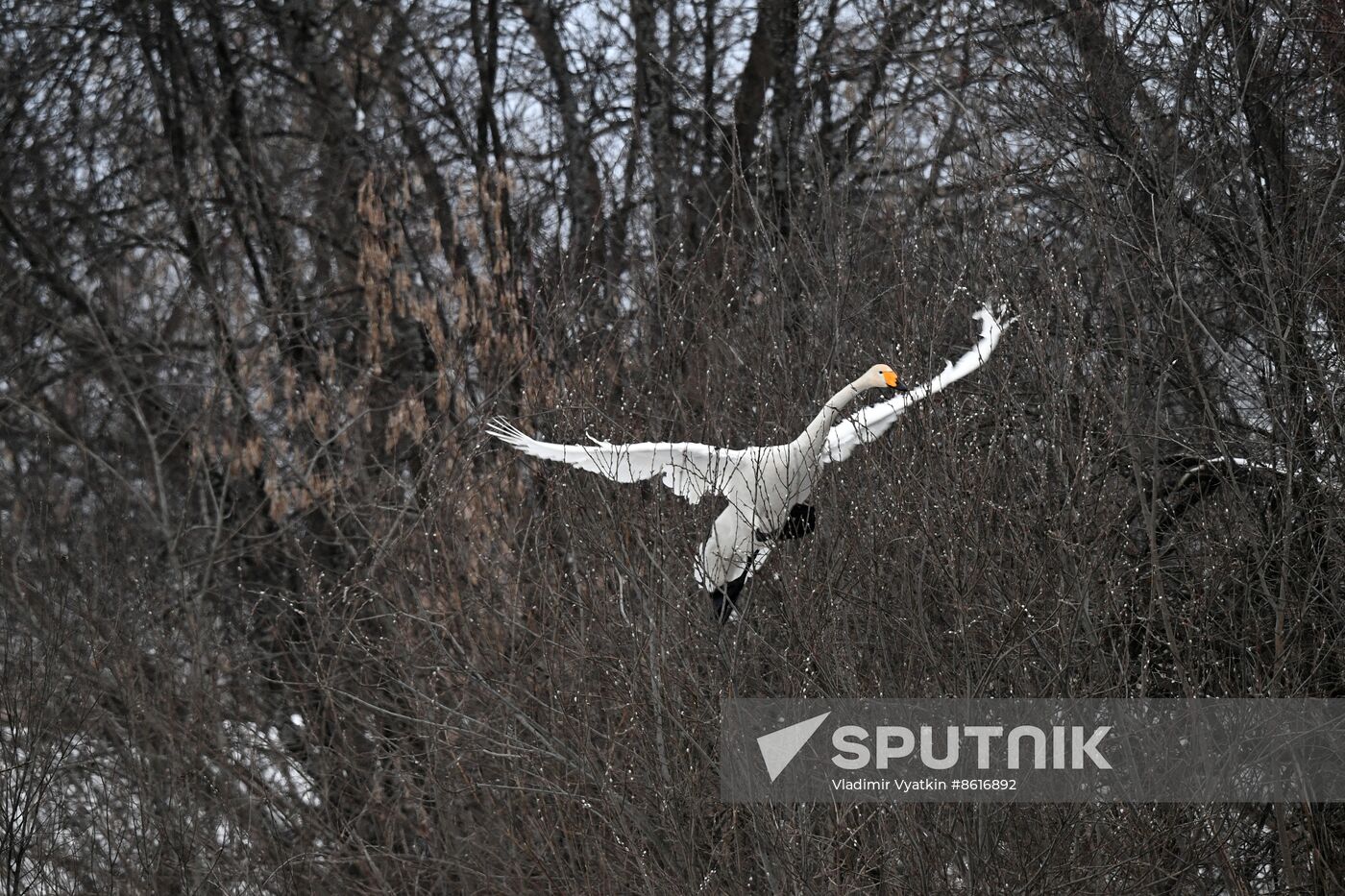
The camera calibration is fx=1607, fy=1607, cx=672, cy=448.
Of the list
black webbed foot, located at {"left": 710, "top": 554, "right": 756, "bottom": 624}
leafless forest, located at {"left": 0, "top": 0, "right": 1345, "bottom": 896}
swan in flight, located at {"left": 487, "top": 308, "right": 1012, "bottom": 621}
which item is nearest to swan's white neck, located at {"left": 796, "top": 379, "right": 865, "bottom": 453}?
swan in flight, located at {"left": 487, "top": 308, "right": 1012, "bottom": 621}

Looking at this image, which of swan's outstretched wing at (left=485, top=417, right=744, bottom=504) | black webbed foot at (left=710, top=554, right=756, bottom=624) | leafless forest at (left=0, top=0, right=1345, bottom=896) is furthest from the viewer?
swan's outstretched wing at (left=485, top=417, right=744, bottom=504)

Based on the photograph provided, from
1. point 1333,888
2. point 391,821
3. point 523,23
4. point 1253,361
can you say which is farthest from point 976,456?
point 523,23

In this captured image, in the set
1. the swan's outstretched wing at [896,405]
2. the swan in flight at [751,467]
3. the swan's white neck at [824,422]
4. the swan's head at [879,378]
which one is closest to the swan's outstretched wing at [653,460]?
the swan in flight at [751,467]

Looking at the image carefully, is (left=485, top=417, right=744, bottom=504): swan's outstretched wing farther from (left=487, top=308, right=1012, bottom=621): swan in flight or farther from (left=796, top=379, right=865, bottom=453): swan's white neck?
(left=796, top=379, right=865, bottom=453): swan's white neck

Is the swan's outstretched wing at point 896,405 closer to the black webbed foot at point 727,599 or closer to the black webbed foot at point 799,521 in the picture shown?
the black webbed foot at point 799,521

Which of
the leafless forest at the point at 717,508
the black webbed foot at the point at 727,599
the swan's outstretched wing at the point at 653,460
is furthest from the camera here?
the swan's outstretched wing at the point at 653,460

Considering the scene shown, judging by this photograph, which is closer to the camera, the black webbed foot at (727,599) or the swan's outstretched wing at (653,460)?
the black webbed foot at (727,599)

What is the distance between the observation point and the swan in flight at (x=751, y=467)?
5.51 meters

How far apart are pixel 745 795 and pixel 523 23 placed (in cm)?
1045

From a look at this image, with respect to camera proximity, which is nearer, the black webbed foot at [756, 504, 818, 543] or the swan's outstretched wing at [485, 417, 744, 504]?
the black webbed foot at [756, 504, 818, 543]

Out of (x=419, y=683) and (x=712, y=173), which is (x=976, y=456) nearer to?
(x=419, y=683)

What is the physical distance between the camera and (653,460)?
19.3ft

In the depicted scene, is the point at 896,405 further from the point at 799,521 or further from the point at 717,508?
the point at 717,508

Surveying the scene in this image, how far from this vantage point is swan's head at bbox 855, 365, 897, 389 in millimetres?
5543
